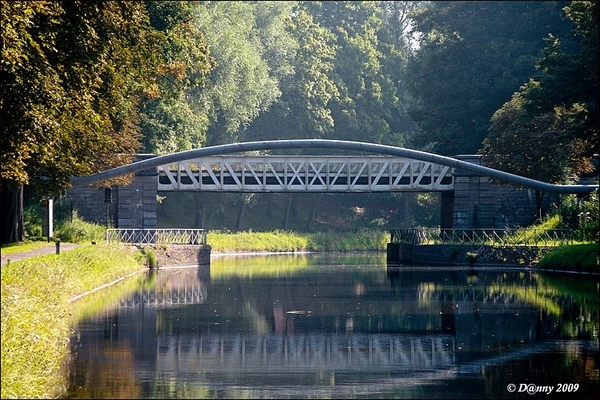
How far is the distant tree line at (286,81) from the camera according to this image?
104ft

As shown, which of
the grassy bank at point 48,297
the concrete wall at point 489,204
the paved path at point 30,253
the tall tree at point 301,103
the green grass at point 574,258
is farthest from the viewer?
the tall tree at point 301,103

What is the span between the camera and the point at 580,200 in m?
57.9

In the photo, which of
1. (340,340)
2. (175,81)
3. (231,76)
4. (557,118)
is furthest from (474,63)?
(340,340)

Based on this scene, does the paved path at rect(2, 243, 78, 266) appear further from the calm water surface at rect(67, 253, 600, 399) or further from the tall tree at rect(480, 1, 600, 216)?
the tall tree at rect(480, 1, 600, 216)

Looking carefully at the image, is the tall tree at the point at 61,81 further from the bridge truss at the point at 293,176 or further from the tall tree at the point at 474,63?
the tall tree at the point at 474,63

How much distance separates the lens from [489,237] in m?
58.4

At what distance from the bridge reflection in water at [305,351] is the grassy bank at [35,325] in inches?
76.3

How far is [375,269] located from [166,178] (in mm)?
18693

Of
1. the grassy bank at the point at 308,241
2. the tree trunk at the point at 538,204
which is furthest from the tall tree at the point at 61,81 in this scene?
the grassy bank at the point at 308,241

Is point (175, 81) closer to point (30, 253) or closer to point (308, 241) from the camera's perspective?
point (30, 253)

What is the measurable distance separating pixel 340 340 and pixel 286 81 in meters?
75.8

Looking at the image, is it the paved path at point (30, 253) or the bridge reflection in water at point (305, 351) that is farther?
the paved path at point (30, 253)

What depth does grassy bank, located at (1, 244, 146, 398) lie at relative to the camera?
17.9 m

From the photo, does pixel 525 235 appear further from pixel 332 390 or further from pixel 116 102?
pixel 332 390
